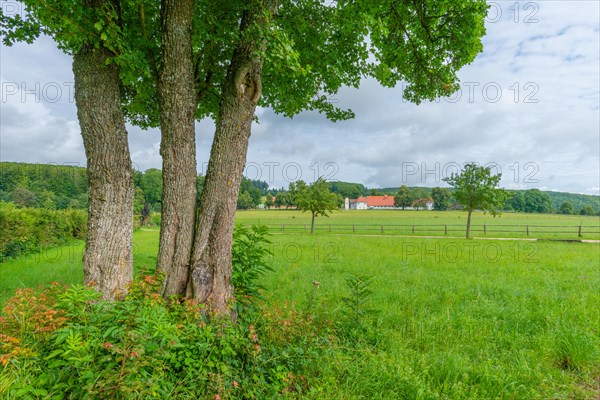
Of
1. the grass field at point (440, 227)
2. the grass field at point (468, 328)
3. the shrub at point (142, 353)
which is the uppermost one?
the shrub at point (142, 353)

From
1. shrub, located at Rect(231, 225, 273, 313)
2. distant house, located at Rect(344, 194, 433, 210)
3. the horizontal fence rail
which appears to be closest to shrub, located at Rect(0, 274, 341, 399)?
shrub, located at Rect(231, 225, 273, 313)

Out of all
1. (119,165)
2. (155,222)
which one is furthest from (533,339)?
(155,222)

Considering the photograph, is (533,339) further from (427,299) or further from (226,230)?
(226,230)

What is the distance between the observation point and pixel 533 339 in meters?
3.96

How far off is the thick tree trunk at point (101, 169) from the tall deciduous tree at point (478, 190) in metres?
24.9

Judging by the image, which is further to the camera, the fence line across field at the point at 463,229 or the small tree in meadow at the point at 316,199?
the fence line across field at the point at 463,229

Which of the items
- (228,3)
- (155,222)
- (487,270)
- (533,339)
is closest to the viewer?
(533,339)

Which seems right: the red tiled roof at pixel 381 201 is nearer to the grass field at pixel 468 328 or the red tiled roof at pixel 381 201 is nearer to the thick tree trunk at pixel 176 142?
the grass field at pixel 468 328

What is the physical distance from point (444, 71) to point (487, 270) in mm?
6708

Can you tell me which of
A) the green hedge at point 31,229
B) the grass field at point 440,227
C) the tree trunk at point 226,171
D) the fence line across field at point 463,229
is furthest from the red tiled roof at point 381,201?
the tree trunk at point 226,171

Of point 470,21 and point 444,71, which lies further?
point 444,71

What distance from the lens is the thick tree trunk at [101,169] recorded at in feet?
12.0

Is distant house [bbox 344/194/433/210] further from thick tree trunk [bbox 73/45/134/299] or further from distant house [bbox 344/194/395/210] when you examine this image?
thick tree trunk [bbox 73/45/134/299]

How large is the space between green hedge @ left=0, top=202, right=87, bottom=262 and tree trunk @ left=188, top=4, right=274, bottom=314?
1241 cm
